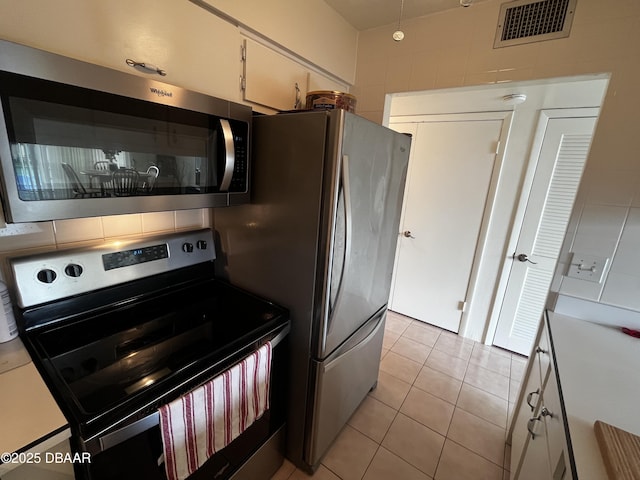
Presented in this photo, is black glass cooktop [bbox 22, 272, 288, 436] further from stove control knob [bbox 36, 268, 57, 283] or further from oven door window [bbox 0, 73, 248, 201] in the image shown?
oven door window [bbox 0, 73, 248, 201]

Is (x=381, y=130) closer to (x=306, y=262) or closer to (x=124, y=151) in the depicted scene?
(x=306, y=262)

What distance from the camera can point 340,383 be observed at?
4.79 feet

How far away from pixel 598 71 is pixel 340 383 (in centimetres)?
187

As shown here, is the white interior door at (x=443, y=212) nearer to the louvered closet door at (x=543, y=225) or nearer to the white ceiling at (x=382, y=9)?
the louvered closet door at (x=543, y=225)

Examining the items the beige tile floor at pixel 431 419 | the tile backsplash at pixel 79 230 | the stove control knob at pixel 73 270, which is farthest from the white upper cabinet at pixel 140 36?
the beige tile floor at pixel 431 419

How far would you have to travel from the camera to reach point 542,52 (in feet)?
4.49

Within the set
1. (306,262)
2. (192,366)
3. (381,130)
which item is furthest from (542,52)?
(192,366)

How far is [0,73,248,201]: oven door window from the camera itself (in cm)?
67

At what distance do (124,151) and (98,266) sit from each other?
507 millimetres

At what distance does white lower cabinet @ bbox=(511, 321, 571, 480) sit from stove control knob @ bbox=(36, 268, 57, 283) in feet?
Answer: 5.24

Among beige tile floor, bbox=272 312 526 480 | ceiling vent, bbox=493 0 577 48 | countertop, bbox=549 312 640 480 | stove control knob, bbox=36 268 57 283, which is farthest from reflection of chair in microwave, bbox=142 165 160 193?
ceiling vent, bbox=493 0 577 48

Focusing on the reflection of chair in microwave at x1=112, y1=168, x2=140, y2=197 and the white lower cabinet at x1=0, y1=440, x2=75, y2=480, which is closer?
the white lower cabinet at x1=0, y1=440, x2=75, y2=480

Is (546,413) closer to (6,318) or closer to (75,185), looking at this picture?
(75,185)

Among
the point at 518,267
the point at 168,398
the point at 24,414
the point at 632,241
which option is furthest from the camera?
the point at 518,267
